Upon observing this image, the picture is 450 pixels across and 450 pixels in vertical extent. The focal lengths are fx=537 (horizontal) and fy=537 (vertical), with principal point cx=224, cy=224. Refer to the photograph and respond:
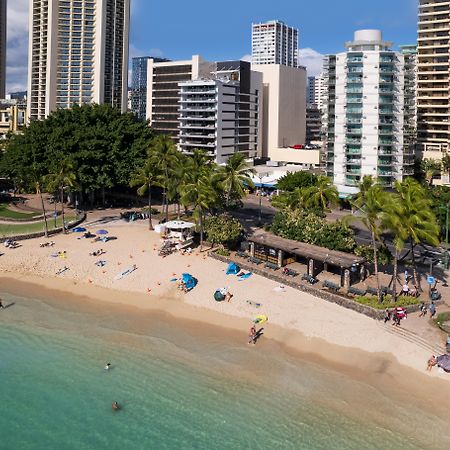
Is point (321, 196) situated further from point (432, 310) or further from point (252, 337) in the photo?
point (252, 337)

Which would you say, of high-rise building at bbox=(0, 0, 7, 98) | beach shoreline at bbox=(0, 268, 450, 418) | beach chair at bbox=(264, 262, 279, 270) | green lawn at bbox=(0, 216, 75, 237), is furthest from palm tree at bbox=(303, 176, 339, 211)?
high-rise building at bbox=(0, 0, 7, 98)

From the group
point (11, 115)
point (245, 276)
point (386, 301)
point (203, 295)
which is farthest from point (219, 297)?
point (11, 115)

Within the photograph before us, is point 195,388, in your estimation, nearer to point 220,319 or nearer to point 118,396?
point 118,396

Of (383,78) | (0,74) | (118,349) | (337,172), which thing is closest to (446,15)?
(383,78)

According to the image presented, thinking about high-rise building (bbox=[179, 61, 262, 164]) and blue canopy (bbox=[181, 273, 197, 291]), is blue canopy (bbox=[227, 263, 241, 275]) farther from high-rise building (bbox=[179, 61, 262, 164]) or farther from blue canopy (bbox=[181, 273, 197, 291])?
high-rise building (bbox=[179, 61, 262, 164])

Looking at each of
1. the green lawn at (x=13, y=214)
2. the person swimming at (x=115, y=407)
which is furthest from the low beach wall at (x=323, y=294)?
the green lawn at (x=13, y=214)
